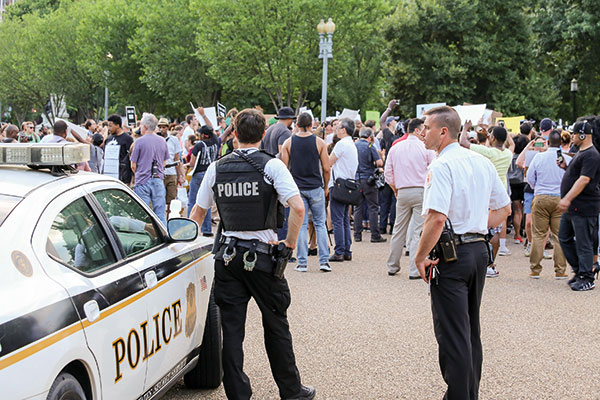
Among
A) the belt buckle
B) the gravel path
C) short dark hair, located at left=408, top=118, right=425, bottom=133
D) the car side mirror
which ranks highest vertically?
short dark hair, located at left=408, top=118, right=425, bottom=133

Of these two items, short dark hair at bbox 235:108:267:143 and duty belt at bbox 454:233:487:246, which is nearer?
duty belt at bbox 454:233:487:246

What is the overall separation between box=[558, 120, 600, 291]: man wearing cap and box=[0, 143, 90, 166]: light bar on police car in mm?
6647

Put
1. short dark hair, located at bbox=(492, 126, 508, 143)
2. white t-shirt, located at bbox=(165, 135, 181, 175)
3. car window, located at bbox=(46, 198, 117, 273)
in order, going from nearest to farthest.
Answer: car window, located at bbox=(46, 198, 117, 273) < short dark hair, located at bbox=(492, 126, 508, 143) < white t-shirt, located at bbox=(165, 135, 181, 175)

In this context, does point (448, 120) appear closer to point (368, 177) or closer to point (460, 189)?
point (460, 189)

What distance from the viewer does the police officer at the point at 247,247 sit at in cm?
469

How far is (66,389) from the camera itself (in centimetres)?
296

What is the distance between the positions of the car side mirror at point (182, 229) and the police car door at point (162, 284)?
10cm

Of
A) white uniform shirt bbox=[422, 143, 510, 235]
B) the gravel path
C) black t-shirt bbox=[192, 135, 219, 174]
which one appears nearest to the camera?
white uniform shirt bbox=[422, 143, 510, 235]

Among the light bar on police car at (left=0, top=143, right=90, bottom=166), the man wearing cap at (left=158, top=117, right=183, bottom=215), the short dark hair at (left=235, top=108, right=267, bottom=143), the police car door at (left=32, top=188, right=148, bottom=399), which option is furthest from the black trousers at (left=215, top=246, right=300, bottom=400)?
the man wearing cap at (left=158, top=117, right=183, bottom=215)

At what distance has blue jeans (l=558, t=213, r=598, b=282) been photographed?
9133 mm

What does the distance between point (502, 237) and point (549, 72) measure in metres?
29.9

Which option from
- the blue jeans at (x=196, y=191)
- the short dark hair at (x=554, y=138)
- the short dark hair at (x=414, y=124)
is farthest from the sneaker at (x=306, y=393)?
the blue jeans at (x=196, y=191)

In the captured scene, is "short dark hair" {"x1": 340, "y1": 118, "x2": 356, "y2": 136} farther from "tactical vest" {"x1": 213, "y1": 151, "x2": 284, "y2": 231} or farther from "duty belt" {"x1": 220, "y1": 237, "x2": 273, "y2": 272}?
"duty belt" {"x1": 220, "y1": 237, "x2": 273, "y2": 272}

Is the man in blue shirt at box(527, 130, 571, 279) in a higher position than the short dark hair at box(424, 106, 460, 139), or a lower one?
lower
